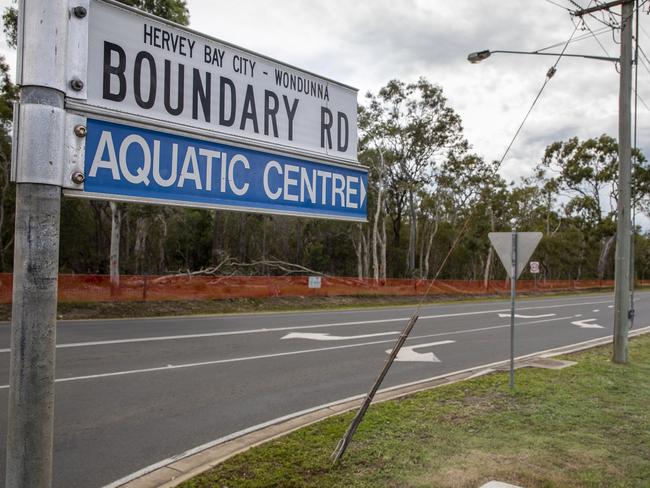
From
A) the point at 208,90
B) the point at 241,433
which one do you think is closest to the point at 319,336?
the point at 241,433

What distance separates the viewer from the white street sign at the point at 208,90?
87.8 inches

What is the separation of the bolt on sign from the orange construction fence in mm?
9682

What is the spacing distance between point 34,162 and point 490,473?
4.18 m

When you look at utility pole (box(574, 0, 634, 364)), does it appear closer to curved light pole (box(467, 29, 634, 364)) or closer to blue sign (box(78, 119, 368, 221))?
curved light pole (box(467, 29, 634, 364))

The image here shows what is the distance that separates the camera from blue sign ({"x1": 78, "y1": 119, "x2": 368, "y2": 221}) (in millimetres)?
2160

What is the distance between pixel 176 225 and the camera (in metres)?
43.2

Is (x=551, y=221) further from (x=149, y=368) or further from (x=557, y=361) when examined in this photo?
(x=149, y=368)

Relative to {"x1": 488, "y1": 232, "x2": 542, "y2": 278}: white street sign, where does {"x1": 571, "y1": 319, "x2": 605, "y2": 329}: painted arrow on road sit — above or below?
below

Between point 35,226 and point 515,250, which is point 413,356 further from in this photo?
point 35,226

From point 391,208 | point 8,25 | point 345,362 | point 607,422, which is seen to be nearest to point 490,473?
point 607,422

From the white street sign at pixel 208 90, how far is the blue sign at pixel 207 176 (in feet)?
0.21

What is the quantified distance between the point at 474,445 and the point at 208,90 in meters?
4.31

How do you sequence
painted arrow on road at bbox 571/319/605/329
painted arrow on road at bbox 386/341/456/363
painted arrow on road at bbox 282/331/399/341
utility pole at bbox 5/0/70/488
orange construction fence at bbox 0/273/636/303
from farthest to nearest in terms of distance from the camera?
orange construction fence at bbox 0/273/636/303 < painted arrow on road at bbox 571/319/605/329 < painted arrow on road at bbox 282/331/399/341 < painted arrow on road at bbox 386/341/456/363 < utility pole at bbox 5/0/70/488

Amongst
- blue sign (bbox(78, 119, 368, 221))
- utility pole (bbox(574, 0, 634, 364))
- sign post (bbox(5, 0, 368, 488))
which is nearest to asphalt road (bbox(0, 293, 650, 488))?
utility pole (bbox(574, 0, 634, 364))
